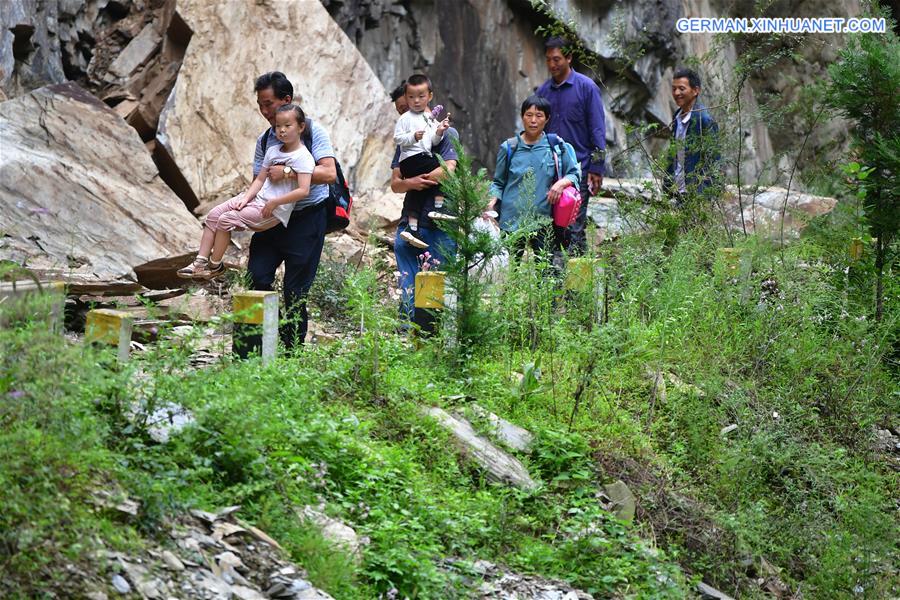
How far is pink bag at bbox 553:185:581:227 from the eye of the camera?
7.46m

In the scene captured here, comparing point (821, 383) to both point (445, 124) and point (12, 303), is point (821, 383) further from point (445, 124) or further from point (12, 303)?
point (12, 303)

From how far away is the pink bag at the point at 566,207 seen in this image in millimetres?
7457

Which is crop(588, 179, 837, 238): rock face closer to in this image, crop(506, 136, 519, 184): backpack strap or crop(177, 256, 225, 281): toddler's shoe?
crop(506, 136, 519, 184): backpack strap

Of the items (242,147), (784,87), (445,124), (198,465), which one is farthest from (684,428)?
(784,87)

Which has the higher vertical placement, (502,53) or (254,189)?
(502,53)

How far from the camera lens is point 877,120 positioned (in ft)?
26.5

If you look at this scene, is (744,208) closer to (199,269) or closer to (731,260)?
(731,260)

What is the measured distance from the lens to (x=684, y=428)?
6.43 meters

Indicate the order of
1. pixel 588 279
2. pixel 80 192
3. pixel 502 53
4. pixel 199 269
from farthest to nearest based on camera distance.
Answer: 1. pixel 502 53
2. pixel 80 192
3. pixel 588 279
4. pixel 199 269

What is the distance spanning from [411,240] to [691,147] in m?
2.63

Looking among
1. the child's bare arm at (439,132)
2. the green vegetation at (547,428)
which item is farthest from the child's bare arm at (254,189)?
the child's bare arm at (439,132)

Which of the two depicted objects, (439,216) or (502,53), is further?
(502,53)

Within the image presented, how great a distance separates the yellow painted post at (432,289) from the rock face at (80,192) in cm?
258

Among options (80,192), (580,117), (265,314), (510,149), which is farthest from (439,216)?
(80,192)
